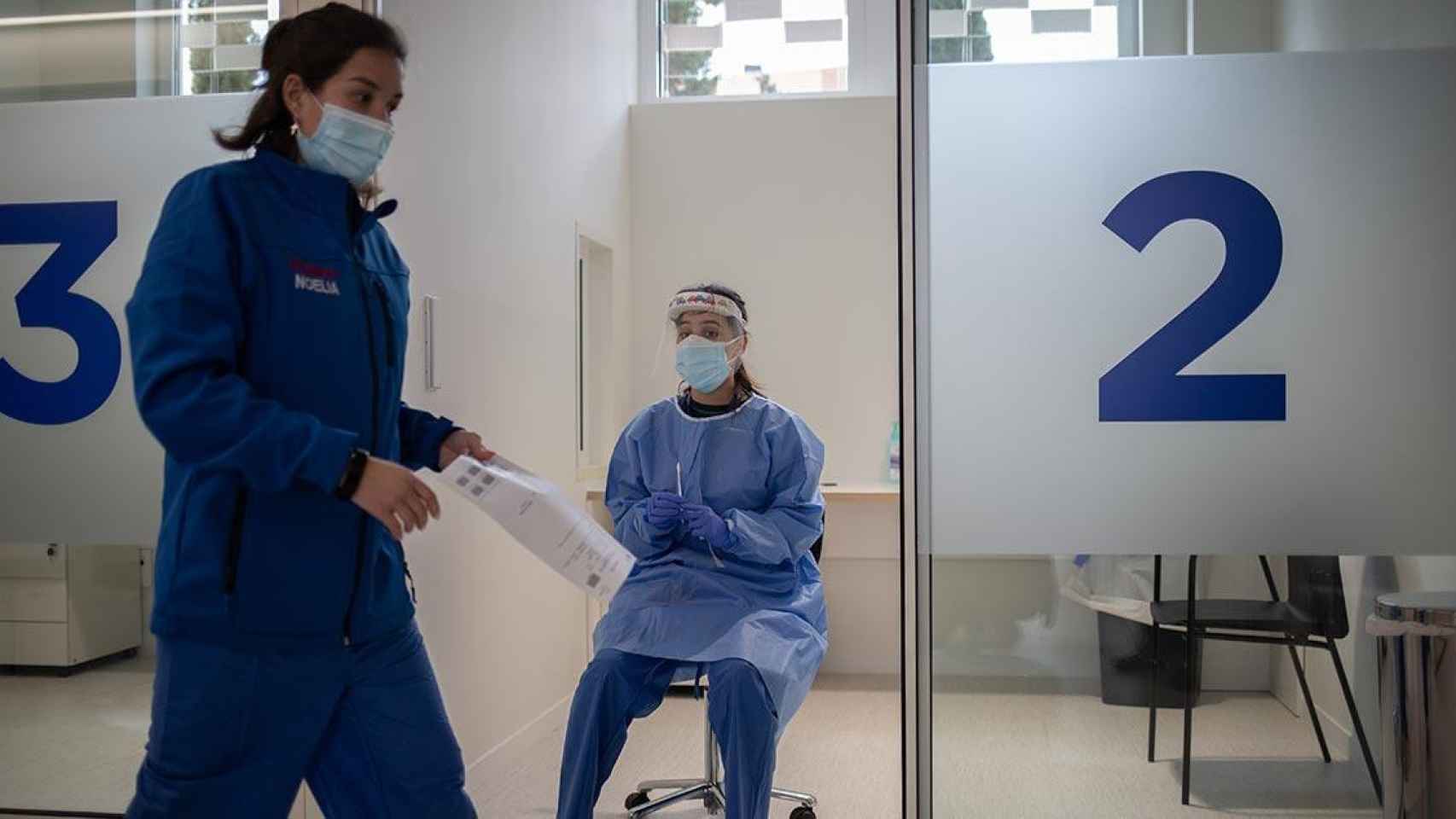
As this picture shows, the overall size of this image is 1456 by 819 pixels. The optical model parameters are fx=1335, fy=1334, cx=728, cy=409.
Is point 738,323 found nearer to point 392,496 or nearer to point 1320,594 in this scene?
point 1320,594

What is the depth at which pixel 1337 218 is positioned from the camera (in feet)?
7.04

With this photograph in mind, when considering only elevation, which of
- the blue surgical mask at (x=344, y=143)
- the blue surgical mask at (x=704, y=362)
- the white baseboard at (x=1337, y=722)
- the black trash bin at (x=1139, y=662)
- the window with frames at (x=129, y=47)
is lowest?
the white baseboard at (x=1337, y=722)

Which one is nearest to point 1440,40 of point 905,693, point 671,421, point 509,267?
point 905,693

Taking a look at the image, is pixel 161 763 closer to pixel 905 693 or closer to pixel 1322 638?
pixel 905 693

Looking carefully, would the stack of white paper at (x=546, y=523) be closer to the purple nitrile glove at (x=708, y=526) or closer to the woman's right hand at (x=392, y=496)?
the woman's right hand at (x=392, y=496)

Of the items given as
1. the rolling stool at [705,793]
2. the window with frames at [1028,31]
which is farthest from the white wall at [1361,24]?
the rolling stool at [705,793]

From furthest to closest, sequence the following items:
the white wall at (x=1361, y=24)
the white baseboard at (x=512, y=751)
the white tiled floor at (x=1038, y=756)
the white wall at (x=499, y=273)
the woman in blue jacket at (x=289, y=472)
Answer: the white baseboard at (x=512, y=751) < the white wall at (x=499, y=273) < the white tiled floor at (x=1038, y=756) < the white wall at (x=1361, y=24) < the woman in blue jacket at (x=289, y=472)

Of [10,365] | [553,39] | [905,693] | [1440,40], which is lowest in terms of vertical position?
[905,693]

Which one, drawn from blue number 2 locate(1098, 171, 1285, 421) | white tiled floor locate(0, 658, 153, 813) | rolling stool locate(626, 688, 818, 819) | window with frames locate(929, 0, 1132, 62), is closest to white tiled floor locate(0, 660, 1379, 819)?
white tiled floor locate(0, 658, 153, 813)

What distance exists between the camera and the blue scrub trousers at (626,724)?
275 centimetres

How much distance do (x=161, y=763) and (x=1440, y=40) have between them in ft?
6.93

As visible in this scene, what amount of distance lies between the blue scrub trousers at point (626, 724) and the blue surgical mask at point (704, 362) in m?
0.71

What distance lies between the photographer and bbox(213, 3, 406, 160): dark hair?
5.33 feet

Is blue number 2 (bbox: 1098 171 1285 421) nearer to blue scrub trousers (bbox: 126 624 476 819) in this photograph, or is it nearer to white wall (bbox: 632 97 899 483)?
blue scrub trousers (bbox: 126 624 476 819)
